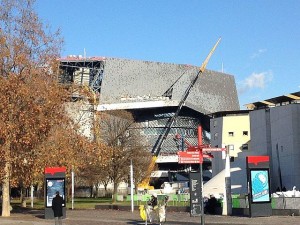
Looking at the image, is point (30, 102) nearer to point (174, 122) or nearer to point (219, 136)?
point (219, 136)

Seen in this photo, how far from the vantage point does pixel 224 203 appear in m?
35.1

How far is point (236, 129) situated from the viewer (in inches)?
4459

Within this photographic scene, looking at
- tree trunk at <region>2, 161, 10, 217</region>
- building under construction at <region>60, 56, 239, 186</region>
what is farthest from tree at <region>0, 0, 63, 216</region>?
building under construction at <region>60, 56, 239, 186</region>

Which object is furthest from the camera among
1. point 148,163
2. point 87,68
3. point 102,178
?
point 87,68

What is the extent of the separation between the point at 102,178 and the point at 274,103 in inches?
1096

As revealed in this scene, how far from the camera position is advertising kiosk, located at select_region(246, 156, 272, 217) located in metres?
31.0

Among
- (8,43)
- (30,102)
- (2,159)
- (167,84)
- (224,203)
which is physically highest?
(167,84)

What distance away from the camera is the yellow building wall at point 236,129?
11200cm

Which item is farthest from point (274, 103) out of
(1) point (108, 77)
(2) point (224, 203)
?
(1) point (108, 77)

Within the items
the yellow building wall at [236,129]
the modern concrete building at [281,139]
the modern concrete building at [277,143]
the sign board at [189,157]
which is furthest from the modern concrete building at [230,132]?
the sign board at [189,157]

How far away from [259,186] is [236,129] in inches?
3269

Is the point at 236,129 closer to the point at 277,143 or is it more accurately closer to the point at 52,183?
the point at 277,143

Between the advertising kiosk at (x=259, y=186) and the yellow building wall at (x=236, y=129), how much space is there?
264ft

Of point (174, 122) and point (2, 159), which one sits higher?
point (174, 122)
